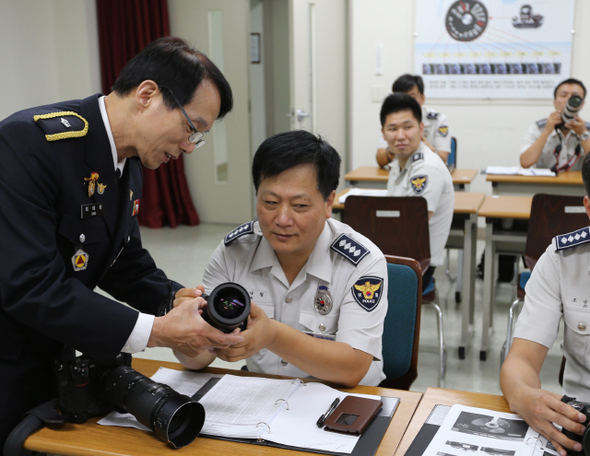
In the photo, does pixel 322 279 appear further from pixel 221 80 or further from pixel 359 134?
pixel 359 134

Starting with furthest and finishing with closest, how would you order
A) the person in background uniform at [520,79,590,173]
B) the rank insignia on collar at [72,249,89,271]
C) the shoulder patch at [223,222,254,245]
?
1. the person in background uniform at [520,79,590,173]
2. the shoulder patch at [223,222,254,245]
3. the rank insignia on collar at [72,249,89,271]

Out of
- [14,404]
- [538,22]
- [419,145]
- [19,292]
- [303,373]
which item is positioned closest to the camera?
[19,292]

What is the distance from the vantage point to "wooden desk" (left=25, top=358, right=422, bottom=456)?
48.5 inches

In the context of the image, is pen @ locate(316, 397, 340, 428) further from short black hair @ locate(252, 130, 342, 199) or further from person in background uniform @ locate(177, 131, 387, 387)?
short black hair @ locate(252, 130, 342, 199)

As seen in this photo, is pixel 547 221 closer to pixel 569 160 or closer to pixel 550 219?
pixel 550 219

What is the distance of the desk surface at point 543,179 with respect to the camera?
4.08 meters

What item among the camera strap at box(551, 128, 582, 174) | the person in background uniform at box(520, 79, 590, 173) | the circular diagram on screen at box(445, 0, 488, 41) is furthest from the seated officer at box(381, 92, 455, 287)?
the circular diagram on screen at box(445, 0, 488, 41)

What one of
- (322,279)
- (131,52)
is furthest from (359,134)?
(322,279)

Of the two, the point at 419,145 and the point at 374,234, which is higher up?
the point at 419,145

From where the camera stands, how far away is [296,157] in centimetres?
162

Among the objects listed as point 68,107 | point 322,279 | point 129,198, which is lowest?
point 322,279

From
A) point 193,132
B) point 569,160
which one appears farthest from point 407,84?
point 193,132

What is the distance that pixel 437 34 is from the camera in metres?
6.01

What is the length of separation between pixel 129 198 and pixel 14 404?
21.0 inches
